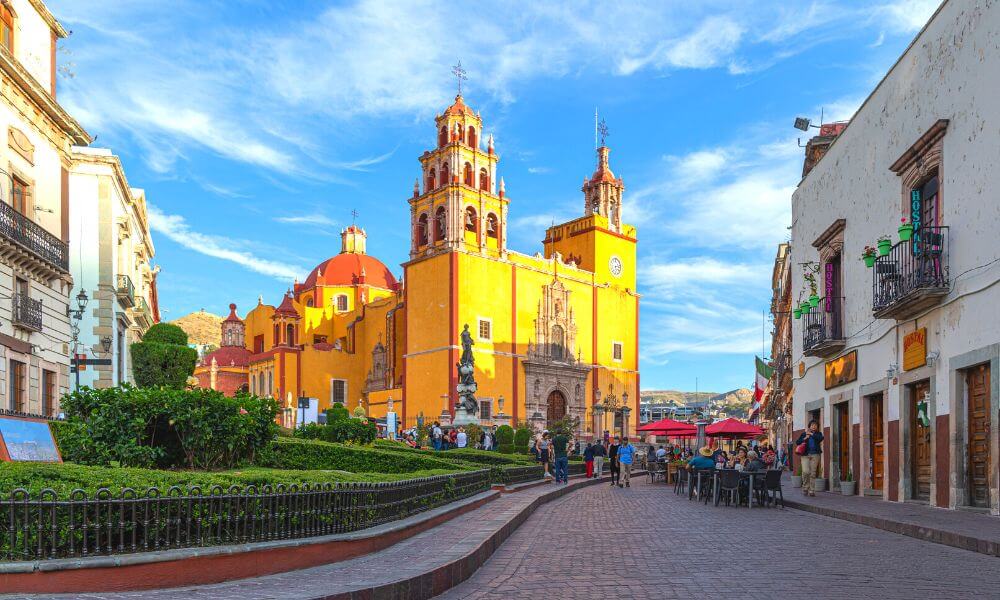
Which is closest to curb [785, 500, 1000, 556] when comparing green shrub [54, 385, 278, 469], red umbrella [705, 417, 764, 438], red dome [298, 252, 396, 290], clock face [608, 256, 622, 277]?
green shrub [54, 385, 278, 469]

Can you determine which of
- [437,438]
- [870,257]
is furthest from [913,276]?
[437,438]

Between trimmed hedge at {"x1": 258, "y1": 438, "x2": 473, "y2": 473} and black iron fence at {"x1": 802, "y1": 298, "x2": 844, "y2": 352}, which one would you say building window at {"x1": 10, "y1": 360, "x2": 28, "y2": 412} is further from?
black iron fence at {"x1": 802, "y1": 298, "x2": 844, "y2": 352}

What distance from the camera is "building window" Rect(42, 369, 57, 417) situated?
860 inches

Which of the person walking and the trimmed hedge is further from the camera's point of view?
the person walking

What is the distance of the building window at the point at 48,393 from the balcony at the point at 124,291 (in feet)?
19.4

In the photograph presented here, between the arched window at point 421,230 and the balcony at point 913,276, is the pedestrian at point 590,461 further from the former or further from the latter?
the arched window at point 421,230

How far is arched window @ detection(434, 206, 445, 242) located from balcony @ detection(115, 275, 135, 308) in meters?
32.3

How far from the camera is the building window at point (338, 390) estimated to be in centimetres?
7000

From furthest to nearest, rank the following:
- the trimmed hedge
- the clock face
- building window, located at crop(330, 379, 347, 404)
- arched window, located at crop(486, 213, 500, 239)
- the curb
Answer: building window, located at crop(330, 379, 347, 404), the clock face, arched window, located at crop(486, 213, 500, 239), the trimmed hedge, the curb

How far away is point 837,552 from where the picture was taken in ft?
32.8

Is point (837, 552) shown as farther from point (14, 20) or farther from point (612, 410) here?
point (612, 410)

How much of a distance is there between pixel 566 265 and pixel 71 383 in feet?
144

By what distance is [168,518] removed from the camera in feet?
20.3

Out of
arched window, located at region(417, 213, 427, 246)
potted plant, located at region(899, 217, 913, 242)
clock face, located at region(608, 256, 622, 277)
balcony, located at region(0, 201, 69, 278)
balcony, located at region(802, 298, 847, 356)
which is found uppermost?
arched window, located at region(417, 213, 427, 246)
